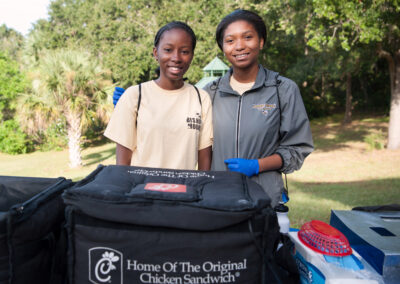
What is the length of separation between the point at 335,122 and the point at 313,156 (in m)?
9.74

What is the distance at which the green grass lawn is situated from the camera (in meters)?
6.50

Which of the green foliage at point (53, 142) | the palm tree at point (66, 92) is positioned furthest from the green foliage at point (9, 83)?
the palm tree at point (66, 92)

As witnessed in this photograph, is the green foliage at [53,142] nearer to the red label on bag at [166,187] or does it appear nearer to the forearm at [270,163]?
the forearm at [270,163]

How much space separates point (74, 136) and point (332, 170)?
36.1 feet

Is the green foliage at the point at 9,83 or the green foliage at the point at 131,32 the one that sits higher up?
the green foliage at the point at 131,32

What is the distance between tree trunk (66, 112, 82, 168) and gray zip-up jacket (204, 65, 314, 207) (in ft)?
44.0

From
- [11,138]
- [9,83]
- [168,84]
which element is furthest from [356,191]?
[11,138]

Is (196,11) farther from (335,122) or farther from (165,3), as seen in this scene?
(335,122)

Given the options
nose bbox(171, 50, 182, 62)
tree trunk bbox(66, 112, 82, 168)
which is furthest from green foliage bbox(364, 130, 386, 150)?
nose bbox(171, 50, 182, 62)

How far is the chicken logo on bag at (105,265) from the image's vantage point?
1022 millimetres

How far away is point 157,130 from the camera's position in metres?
1.75

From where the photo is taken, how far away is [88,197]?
1.01m

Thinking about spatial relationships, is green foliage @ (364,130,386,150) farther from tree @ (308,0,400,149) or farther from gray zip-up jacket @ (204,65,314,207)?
gray zip-up jacket @ (204,65,314,207)

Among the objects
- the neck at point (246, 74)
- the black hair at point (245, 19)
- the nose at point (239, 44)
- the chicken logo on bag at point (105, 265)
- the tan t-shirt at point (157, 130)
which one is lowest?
the chicken logo on bag at point (105, 265)
